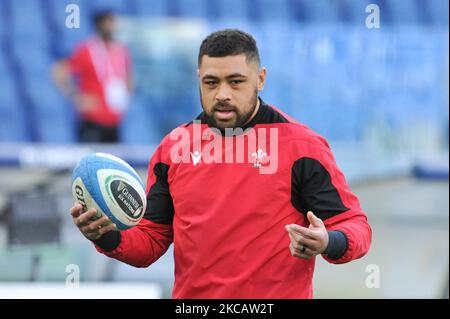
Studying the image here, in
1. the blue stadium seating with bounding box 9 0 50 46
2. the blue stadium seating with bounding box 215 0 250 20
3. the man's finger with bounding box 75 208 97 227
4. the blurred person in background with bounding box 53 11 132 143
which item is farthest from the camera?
the blue stadium seating with bounding box 215 0 250 20

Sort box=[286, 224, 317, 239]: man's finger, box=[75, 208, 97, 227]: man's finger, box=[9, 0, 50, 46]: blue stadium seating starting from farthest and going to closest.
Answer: box=[9, 0, 50, 46]: blue stadium seating < box=[75, 208, 97, 227]: man's finger < box=[286, 224, 317, 239]: man's finger

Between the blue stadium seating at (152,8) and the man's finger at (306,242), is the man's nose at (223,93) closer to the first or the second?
the man's finger at (306,242)

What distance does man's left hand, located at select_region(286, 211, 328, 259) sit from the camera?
285cm

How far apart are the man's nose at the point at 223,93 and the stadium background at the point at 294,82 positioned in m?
5.89

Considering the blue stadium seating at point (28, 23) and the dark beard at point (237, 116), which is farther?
the blue stadium seating at point (28, 23)

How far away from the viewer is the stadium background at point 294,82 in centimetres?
936

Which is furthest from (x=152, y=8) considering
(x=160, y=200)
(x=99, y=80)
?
(x=160, y=200)

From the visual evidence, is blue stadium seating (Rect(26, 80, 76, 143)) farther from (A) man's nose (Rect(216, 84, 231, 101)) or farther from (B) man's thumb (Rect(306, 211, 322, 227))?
(B) man's thumb (Rect(306, 211, 322, 227))

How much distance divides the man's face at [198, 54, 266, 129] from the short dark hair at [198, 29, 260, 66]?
17 mm

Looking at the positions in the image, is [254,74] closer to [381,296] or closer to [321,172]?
[321,172]

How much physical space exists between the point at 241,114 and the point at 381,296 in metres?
4.16

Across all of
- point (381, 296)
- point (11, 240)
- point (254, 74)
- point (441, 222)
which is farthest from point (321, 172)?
point (441, 222)

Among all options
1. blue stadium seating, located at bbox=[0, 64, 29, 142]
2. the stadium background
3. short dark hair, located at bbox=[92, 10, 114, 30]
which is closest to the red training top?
→ the stadium background

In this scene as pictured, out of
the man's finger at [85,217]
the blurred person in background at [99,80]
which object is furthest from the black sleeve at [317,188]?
the blurred person in background at [99,80]
